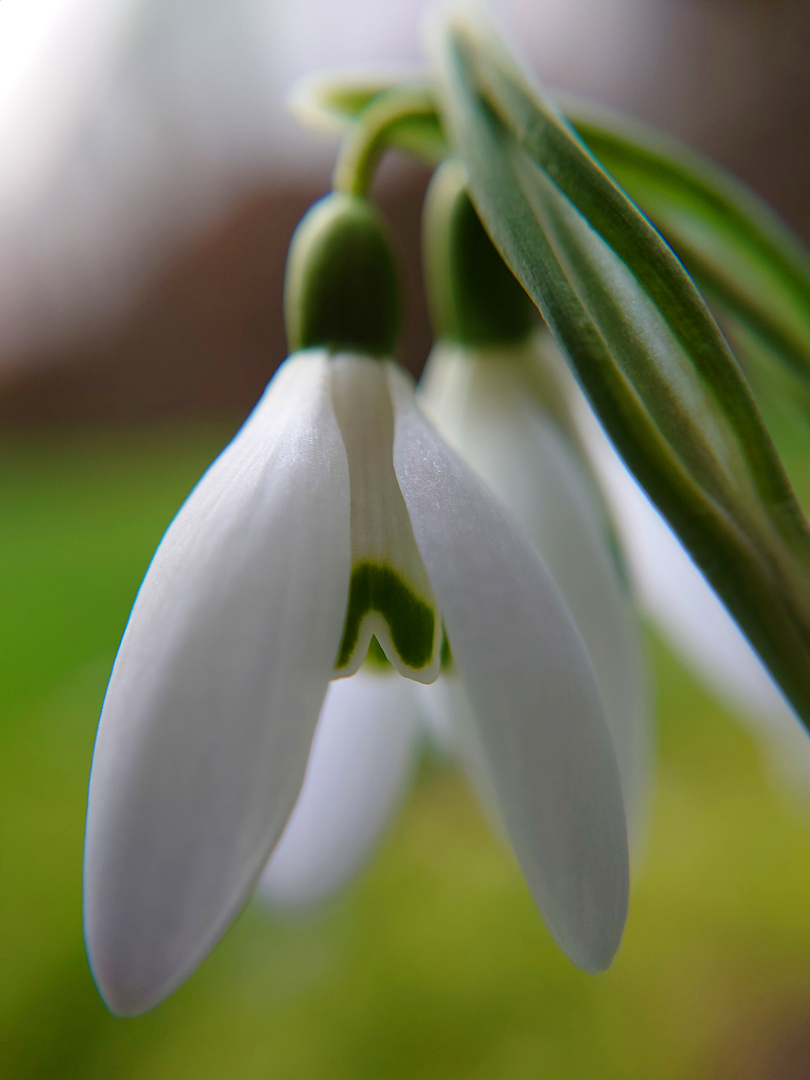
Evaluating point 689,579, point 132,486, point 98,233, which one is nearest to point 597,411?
point 689,579

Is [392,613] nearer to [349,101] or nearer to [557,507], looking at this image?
[557,507]

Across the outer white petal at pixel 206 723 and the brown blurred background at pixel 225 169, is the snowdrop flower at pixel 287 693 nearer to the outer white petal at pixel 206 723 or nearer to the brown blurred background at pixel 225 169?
the outer white petal at pixel 206 723

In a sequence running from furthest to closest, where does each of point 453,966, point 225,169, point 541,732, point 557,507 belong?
point 225,169 → point 453,966 → point 557,507 → point 541,732

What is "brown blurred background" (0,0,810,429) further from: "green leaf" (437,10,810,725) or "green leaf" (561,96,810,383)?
"green leaf" (437,10,810,725)

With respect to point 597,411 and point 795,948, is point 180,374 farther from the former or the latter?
point 597,411

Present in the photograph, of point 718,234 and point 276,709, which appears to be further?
point 718,234

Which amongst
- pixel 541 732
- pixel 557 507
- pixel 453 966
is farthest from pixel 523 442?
pixel 453 966

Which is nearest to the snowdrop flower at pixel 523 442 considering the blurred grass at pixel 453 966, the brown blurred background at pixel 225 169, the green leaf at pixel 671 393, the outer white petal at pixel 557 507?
the outer white petal at pixel 557 507
